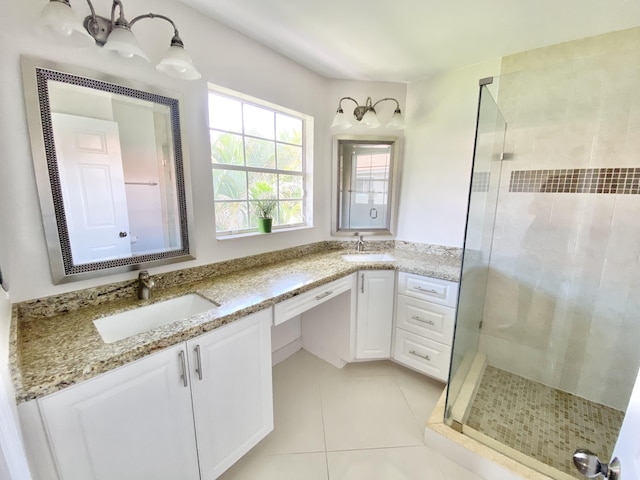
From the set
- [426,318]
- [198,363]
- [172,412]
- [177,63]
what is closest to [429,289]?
[426,318]

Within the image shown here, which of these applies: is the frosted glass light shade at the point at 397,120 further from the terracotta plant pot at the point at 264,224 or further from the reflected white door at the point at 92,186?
the reflected white door at the point at 92,186

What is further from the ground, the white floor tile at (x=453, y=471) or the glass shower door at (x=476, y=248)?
the glass shower door at (x=476, y=248)

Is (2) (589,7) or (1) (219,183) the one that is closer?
(2) (589,7)

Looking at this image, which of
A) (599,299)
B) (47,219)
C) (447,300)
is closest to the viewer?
(47,219)

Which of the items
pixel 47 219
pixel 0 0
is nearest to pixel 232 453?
pixel 47 219

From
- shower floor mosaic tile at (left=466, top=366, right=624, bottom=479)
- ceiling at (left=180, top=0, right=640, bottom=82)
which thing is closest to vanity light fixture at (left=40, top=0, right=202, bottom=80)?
ceiling at (left=180, top=0, right=640, bottom=82)

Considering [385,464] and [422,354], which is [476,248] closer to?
[422,354]

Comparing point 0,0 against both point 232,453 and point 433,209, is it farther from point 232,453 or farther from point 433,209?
point 433,209

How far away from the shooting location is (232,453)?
1.24 m

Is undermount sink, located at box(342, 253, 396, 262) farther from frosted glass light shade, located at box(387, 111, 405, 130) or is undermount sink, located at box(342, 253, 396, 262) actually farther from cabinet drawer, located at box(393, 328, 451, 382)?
frosted glass light shade, located at box(387, 111, 405, 130)

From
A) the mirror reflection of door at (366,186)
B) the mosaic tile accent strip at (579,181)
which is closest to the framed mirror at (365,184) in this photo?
the mirror reflection of door at (366,186)

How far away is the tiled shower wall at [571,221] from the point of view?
1.55 metres

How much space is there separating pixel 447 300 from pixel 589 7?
1744mm

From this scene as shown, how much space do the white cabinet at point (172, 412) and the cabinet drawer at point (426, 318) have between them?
112cm
